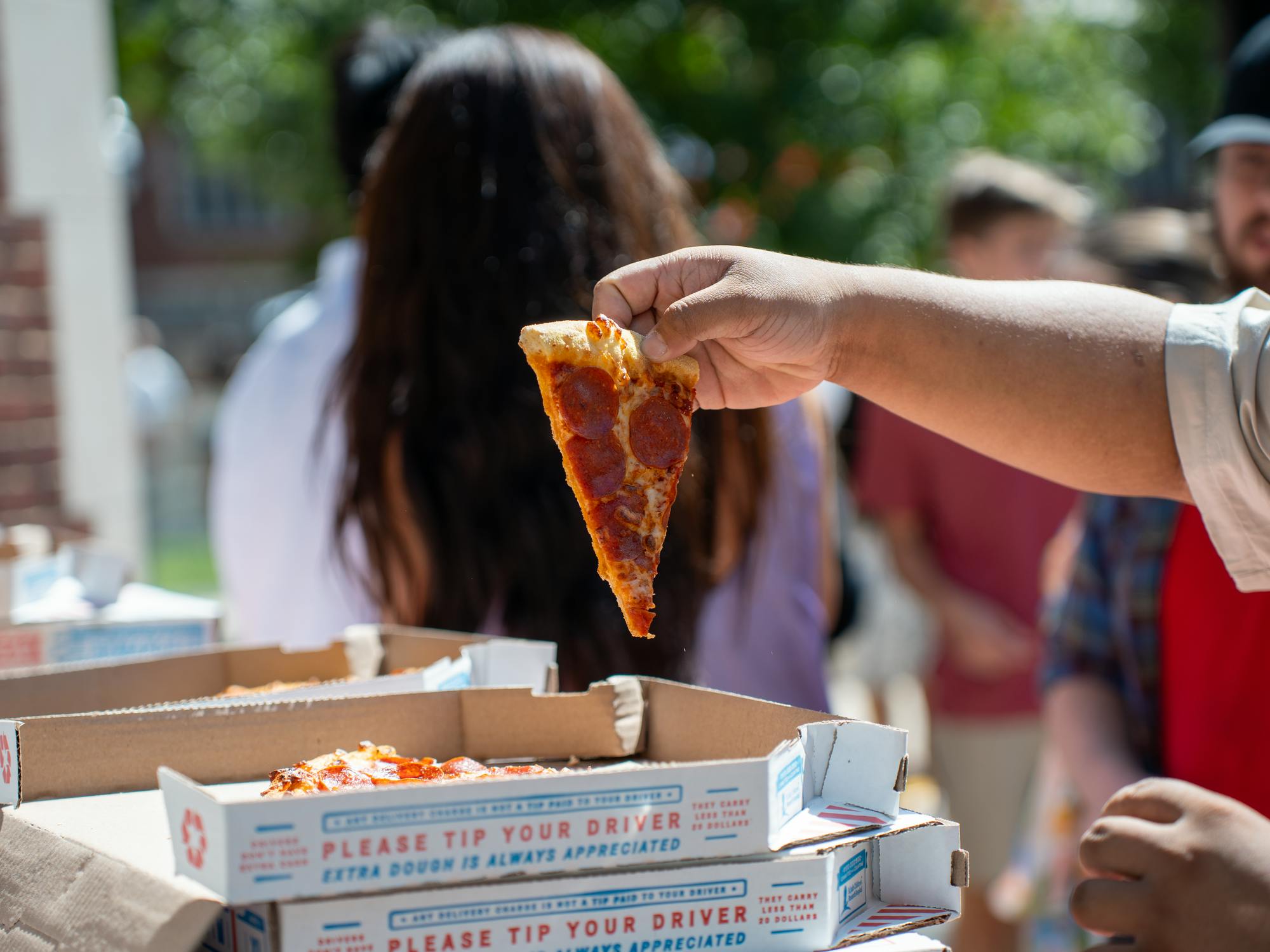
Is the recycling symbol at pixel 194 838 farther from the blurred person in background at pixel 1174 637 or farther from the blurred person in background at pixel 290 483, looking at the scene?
the blurred person in background at pixel 1174 637

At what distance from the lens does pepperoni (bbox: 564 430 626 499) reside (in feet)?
5.06

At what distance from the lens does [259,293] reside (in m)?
32.7

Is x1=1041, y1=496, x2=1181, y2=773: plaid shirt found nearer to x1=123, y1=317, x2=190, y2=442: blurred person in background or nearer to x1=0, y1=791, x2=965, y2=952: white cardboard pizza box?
x1=0, y1=791, x2=965, y2=952: white cardboard pizza box

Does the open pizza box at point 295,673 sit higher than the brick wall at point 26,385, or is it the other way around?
the brick wall at point 26,385

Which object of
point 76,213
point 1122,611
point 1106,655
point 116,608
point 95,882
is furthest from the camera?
point 76,213

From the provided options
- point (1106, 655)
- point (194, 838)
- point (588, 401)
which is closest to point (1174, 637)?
point (1106, 655)

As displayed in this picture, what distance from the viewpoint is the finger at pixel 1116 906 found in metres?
1.63

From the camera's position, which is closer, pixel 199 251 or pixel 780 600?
pixel 780 600

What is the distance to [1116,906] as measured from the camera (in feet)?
5.36

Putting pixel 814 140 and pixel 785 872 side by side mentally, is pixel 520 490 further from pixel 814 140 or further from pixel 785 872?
pixel 814 140

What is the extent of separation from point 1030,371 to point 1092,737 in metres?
1.26

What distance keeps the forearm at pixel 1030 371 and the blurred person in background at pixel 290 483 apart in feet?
4.43

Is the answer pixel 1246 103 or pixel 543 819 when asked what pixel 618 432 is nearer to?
pixel 543 819

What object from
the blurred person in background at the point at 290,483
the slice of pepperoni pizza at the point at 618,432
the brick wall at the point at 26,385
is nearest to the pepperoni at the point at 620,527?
the slice of pepperoni pizza at the point at 618,432
